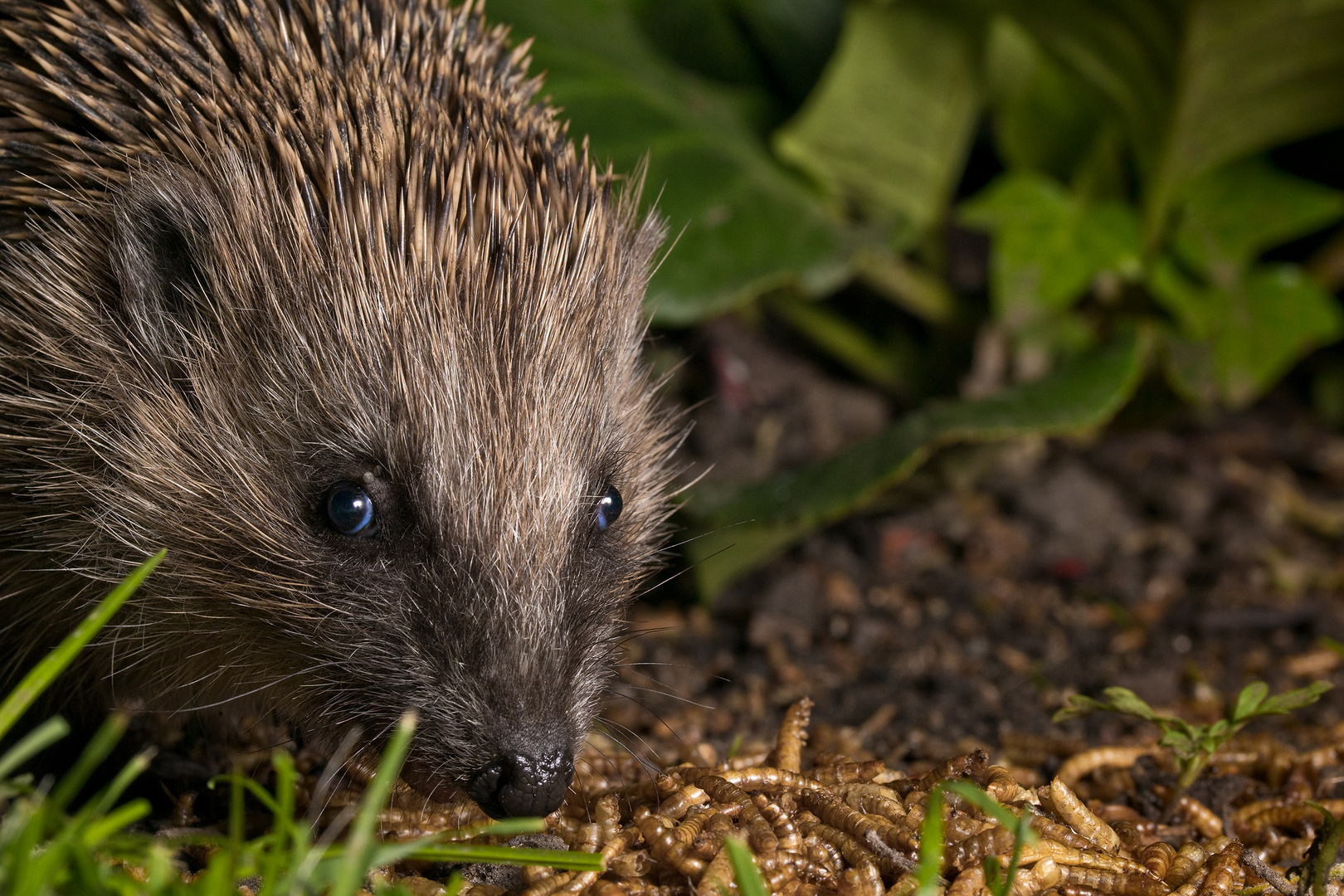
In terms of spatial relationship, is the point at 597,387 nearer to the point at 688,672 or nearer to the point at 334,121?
the point at 334,121

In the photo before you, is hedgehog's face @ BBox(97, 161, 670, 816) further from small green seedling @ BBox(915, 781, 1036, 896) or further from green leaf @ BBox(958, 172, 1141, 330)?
green leaf @ BBox(958, 172, 1141, 330)

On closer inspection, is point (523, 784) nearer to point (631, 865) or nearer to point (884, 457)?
point (631, 865)

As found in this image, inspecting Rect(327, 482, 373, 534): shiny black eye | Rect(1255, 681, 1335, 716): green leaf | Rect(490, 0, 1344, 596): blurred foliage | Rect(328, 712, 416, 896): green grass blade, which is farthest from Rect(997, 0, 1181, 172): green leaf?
Rect(328, 712, 416, 896): green grass blade

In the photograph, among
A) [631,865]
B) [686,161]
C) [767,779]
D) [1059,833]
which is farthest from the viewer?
[686,161]

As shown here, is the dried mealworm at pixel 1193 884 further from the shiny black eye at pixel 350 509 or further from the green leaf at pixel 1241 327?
the green leaf at pixel 1241 327

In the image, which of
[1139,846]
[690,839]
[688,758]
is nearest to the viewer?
[690,839]

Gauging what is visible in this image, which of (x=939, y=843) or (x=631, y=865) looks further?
(x=631, y=865)

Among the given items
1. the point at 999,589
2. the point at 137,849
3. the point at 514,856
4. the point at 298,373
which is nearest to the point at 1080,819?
the point at 514,856

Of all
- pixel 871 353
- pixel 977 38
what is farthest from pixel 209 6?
pixel 871 353
